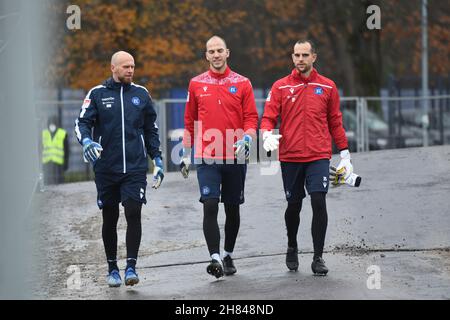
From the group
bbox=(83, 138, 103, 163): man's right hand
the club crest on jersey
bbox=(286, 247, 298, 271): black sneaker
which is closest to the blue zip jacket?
the club crest on jersey

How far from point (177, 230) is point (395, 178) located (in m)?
3.92

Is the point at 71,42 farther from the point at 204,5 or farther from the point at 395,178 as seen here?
the point at 395,178

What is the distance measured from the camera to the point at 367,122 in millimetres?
23594

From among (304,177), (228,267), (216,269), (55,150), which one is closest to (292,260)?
(228,267)

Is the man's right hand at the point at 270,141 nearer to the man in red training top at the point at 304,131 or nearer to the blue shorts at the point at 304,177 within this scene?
the man in red training top at the point at 304,131

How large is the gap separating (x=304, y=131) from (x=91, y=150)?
66.8 inches

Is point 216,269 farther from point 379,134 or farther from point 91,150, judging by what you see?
point 379,134

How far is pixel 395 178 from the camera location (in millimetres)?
15117

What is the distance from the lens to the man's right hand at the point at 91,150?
872 centimetres

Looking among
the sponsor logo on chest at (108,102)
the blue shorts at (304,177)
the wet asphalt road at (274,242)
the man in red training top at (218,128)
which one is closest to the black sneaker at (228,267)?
the man in red training top at (218,128)

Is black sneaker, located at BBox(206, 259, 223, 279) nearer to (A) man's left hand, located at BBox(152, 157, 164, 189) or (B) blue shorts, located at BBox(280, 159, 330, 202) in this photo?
(A) man's left hand, located at BBox(152, 157, 164, 189)

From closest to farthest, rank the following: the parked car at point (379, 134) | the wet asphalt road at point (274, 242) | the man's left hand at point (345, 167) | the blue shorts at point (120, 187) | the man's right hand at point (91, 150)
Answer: the wet asphalt road at point (274, 242) → the man's right hand at point (91, 150) → the blue shorts at point (120, 187) → the man's left hand at point (345, 167) → the parked car at point (379, 134)

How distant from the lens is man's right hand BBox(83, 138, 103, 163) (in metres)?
8.72

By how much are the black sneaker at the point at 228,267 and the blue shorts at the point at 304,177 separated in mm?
689
